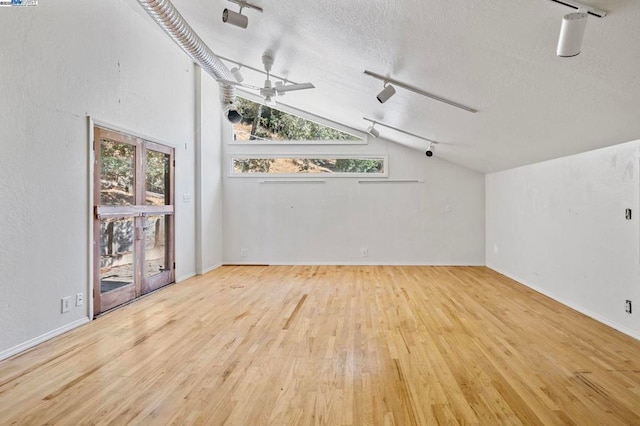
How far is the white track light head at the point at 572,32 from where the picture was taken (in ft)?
5.13

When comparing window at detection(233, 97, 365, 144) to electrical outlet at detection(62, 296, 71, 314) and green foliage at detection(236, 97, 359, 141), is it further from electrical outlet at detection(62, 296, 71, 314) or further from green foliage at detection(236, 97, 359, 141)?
electrical outlet at detection(62, 296, 71, 314)

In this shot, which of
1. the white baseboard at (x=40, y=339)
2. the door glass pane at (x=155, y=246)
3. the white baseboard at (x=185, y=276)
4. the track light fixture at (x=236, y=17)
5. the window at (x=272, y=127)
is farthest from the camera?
the window at (x=272, y=127)

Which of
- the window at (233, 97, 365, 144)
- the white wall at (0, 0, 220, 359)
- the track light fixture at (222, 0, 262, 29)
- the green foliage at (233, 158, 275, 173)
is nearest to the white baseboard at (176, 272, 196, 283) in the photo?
the white wall at (0, 0, 220, 359)

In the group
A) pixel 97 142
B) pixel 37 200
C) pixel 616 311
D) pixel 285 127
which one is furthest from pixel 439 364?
pixel 285 127

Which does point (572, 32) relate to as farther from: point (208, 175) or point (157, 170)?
point (208, 175)

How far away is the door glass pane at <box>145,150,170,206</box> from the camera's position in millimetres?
4578

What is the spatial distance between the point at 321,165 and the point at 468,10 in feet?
15.9

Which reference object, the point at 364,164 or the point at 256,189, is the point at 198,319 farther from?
the point at 364,164

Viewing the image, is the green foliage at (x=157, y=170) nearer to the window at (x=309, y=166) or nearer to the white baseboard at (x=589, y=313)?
the window at (x=309, y=166)

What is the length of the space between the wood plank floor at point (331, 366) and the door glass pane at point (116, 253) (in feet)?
1.14

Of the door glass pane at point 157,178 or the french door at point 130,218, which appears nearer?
the french door at point 130,218

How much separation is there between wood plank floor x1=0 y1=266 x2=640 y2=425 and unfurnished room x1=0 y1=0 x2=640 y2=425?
0.02m

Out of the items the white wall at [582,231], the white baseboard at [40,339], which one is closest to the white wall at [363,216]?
the white wall at [582,231]

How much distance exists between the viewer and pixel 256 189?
675 centimetres
